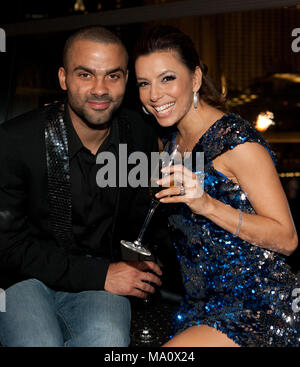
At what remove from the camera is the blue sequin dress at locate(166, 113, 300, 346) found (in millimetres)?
1679

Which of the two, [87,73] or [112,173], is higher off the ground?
[87,73]

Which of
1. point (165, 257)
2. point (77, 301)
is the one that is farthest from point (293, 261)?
point (77, 301)

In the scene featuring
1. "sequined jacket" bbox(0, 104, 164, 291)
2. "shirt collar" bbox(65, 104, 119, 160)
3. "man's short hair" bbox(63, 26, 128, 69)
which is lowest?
"sequined jacket" bbox(0, 104, 164, 291)

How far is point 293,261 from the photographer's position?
97.4 inches

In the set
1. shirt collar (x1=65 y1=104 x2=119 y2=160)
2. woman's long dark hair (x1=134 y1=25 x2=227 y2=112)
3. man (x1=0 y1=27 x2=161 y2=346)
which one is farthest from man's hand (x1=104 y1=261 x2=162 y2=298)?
woman's long dark hair (x1=134 y1=25 x2=227 y2=112)

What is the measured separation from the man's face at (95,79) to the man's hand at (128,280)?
0.68 meters

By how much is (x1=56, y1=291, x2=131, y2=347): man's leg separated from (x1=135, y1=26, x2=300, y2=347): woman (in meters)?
0.24

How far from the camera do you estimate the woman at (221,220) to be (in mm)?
1642

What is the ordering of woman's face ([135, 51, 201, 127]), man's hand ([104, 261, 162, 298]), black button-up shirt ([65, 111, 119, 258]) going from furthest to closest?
1. black button-up shirt ([65, 111, 119, 258])
2. man's hand ([104, 261, 162, 298])
3. woman's face ([135, 51, 201, 127])

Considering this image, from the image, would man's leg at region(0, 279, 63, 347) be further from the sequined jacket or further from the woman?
the woman

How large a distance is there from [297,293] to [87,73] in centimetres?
132

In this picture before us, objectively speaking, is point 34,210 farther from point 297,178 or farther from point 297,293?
point 297,178
